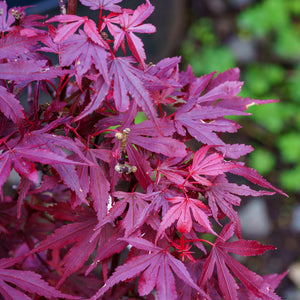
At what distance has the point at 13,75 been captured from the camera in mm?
506

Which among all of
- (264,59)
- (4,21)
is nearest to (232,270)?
(4,21)

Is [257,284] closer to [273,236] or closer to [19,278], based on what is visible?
[19,278]

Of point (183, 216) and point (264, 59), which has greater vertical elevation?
point (183, 216)

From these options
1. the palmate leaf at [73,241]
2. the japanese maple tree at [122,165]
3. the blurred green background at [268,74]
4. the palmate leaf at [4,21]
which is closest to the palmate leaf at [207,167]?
the japanese maple tree at [122,165]

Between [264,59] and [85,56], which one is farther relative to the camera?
[264,59]

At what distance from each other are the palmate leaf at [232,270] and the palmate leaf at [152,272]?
0.05m

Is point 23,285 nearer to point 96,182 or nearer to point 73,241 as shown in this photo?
point 73,241

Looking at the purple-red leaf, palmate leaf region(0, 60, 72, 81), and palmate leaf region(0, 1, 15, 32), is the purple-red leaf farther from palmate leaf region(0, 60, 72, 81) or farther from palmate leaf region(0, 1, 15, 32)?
palmate leaf region(0, 1, 15, 32)

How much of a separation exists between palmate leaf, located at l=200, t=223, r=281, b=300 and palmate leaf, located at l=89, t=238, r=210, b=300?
5 cm

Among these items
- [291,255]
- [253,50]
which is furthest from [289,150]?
[253,50]

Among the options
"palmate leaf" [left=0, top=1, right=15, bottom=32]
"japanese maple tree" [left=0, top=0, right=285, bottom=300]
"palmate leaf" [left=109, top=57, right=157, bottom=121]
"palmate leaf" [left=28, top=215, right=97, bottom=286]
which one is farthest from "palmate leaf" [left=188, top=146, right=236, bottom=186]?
"palmate leaf" [left=0, top=1, right=15, bottom=32]

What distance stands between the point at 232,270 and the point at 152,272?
0.44 feet

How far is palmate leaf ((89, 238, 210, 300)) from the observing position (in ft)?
1.67

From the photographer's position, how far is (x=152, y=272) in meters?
0.53
